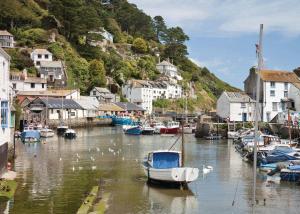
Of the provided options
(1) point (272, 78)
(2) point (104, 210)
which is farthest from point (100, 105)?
(2) point (104, 210)

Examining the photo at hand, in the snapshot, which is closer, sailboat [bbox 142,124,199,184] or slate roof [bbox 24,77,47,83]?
sailboat [bbox 142,124,199,184]

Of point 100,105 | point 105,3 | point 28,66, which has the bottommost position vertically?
point 100,105

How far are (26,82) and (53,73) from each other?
11306 millimetres

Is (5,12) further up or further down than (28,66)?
further up

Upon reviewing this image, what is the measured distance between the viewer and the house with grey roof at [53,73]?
124375 mm

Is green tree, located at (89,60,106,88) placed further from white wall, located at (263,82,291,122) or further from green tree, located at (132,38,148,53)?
white wall, located at (263,82,291,122)

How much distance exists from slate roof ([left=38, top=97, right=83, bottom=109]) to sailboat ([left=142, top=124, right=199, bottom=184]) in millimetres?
69152

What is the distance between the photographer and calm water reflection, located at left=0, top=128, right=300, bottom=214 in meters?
27.7

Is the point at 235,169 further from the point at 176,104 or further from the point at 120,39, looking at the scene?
the point at 120,39

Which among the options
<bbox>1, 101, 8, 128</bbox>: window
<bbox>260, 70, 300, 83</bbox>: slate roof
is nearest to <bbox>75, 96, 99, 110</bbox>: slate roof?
<bbox>260, 70, 300, 83</bbox>: slate roof

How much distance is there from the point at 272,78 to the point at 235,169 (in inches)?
1803

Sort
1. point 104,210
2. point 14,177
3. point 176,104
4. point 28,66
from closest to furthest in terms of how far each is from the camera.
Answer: point 104,210, point 14,177, point 28,66, point 176,104

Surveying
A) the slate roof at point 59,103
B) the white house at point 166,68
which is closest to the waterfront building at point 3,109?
the slate roof at point 59,103

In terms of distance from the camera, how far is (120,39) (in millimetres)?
177500
